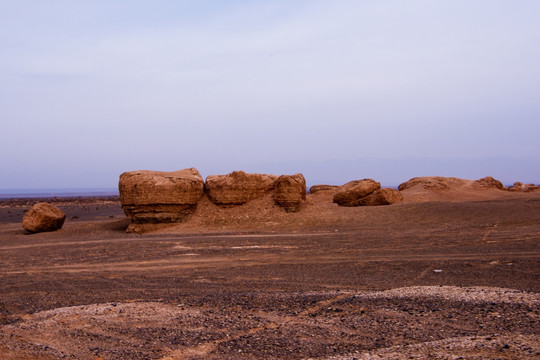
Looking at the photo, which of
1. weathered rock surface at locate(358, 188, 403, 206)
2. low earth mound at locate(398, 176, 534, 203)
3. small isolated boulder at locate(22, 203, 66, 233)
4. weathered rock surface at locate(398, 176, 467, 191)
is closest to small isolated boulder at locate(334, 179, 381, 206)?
weathered rock surface at locate(358, 188, 403, 206)

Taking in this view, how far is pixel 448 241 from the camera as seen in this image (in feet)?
53.6

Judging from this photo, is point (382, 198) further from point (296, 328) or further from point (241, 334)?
point (241, 334)

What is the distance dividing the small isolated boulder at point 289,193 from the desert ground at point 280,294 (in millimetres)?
2579

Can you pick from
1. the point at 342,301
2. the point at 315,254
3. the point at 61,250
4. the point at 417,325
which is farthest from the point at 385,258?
the point at 61,250

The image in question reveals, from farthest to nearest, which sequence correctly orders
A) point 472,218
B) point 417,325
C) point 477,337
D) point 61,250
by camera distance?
point 472,218 → point 61,250 → point 417,325 → point 477,337

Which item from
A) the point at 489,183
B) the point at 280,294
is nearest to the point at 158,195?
the point at 280,294

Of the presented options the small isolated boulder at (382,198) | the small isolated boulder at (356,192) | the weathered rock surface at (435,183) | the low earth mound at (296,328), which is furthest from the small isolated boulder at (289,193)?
the low earth mound at (296,328)

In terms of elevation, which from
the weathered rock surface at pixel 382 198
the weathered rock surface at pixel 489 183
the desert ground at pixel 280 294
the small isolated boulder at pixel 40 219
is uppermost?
the weathered rock surface at pixel 489 183

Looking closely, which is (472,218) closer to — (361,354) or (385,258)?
(385,258)

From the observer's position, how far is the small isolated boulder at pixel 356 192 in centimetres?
3050

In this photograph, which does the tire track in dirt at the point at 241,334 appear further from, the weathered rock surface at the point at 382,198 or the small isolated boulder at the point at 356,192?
the small isolated boulder at the point at 356,192

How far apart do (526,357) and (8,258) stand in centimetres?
1484

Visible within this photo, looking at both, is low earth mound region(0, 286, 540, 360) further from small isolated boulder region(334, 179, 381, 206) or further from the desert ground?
small isolated boulder region(334, 179, 381, 206)

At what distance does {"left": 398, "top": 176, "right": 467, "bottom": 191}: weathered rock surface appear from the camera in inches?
1375
